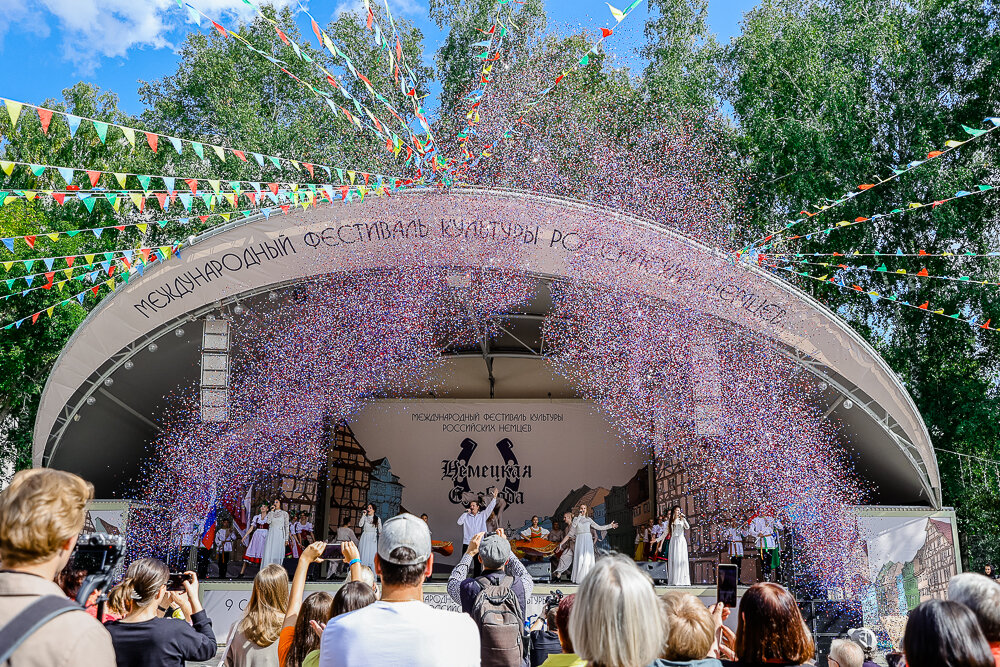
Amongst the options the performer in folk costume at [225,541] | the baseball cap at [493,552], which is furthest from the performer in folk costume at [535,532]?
the baseball cap at [493,552]

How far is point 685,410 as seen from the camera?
10.4 metres

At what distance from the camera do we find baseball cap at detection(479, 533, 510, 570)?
139 inches

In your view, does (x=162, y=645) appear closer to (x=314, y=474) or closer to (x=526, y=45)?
(x=314, y=474)

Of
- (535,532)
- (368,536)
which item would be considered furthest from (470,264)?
(535,532)

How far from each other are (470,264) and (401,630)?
8.23m

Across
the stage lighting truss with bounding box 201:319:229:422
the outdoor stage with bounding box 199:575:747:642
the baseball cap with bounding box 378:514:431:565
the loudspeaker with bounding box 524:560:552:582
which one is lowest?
the outdoor stage with bounding box 199:575:747:642

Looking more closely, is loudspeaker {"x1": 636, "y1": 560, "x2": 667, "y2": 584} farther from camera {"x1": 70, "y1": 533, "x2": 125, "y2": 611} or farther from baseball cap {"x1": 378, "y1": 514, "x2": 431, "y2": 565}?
camera {"x1": 70, "y1": 533, "x2": 125, "y2": 611}

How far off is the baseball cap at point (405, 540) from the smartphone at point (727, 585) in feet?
5.84

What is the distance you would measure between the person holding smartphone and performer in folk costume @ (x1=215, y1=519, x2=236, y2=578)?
34.9ft

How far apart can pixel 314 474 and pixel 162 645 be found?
11.6 m

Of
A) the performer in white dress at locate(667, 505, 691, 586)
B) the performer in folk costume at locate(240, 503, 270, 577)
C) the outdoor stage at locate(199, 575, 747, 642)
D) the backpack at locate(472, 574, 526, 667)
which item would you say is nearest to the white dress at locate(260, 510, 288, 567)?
the performer in folk costume at locate(240, 503, 270, 577)

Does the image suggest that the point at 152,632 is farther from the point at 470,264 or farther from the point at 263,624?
the point at 470,264

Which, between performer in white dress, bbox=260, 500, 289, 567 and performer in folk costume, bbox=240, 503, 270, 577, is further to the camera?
performer in folk costume, bbox=240, 503, 270, 577

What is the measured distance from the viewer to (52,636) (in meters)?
1.47
